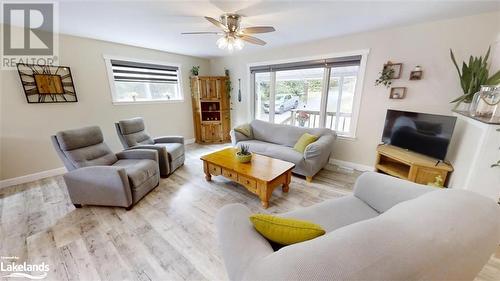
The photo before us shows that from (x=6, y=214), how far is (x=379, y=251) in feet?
11.9

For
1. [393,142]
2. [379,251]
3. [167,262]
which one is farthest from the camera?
[393,142]

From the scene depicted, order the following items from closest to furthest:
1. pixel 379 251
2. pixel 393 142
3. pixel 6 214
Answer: pixel 379 251
pixel 6 214
pixel 393 142

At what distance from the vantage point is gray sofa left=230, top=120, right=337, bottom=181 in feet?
9.19

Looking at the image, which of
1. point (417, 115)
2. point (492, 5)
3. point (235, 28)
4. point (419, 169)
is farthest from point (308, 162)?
point (492, 5)

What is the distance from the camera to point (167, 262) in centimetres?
155

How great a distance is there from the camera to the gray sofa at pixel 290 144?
2800 millimetres

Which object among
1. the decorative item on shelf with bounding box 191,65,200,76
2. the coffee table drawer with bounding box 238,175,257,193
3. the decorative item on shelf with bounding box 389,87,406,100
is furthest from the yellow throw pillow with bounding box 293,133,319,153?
the decorative item on shelf with bounding box 191,65,200,76


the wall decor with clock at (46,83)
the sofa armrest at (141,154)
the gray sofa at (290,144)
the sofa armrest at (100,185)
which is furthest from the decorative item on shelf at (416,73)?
the wall decor with clock at (46,83)

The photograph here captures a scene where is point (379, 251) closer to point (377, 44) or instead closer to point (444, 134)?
point (444, 134)

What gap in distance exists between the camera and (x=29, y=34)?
2.66m

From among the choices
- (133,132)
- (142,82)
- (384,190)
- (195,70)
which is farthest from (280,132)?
(142,82)

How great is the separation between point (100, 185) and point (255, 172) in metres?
1.81

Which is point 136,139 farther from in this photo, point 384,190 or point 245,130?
point 384,190

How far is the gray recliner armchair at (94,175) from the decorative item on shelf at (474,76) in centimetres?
408
